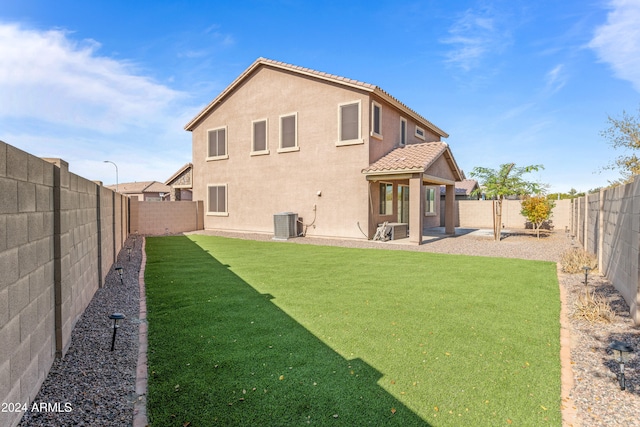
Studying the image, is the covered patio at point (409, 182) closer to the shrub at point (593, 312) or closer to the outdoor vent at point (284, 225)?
the outdoor vent at point (284, 225)

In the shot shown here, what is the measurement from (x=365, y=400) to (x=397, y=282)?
501cm

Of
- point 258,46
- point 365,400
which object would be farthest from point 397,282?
point 258,46

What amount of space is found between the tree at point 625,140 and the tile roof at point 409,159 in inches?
418

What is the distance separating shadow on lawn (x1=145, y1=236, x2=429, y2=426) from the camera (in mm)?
2914

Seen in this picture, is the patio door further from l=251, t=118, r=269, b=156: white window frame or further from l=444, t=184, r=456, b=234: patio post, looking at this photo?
l=251, t=118, r=269, b=156: white window frame

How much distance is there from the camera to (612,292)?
7.04 m

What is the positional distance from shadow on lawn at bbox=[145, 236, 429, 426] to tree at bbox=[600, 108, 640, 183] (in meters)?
21.8

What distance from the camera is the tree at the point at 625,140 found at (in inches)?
738

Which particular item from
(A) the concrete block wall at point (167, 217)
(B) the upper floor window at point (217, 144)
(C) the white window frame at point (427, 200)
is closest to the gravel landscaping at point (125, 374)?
(A) the concrete block wall at point (167, 217)

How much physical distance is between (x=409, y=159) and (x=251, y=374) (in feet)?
44.3

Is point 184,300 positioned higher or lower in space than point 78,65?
lower

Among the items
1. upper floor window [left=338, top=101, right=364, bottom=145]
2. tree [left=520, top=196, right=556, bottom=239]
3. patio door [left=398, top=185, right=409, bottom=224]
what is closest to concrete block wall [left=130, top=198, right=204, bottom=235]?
upper floor window [left=338, top=101, right=364, bottom=145]

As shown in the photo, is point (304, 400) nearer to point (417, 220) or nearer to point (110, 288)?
point (110, 288)

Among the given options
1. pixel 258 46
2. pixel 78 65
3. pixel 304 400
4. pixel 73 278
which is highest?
pixel 258 46
